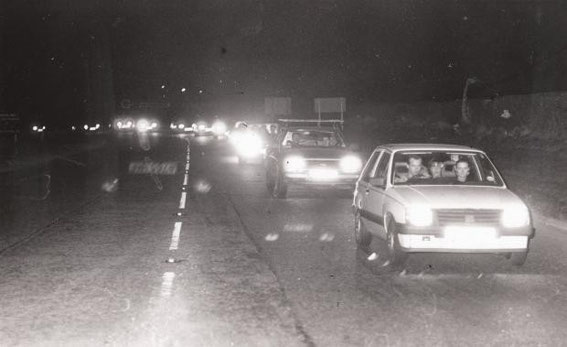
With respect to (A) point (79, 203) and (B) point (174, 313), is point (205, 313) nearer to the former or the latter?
(B) point (174, 313)

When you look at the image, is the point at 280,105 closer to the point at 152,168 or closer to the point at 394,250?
the point at 152,168

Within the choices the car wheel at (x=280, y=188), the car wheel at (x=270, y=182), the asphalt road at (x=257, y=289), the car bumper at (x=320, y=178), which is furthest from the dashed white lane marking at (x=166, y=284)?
the car wheel at (x=270, y=182)

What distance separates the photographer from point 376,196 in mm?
9031

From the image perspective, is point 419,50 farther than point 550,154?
Yes

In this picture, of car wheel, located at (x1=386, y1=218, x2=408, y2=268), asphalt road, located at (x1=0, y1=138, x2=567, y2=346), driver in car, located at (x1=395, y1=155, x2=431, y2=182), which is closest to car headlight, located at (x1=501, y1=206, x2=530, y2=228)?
asphalt road, located at (x1=0, y1=138, x2=567, y2=346)

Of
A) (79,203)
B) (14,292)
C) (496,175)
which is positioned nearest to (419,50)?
(79,203)

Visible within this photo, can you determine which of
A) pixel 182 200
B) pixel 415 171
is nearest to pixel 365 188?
pixel 415 171

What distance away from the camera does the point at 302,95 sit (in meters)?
93.9

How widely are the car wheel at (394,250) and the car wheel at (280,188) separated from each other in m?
8.07

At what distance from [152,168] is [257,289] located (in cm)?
2098

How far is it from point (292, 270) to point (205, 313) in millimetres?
2186

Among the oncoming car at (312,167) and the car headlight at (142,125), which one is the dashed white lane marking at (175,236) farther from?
the car headlight at (142,125)

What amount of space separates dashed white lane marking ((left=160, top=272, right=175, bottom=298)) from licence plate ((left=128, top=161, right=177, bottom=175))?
17202 millimetres

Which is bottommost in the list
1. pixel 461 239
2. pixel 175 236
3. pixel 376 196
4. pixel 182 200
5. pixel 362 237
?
pixel 182 200
